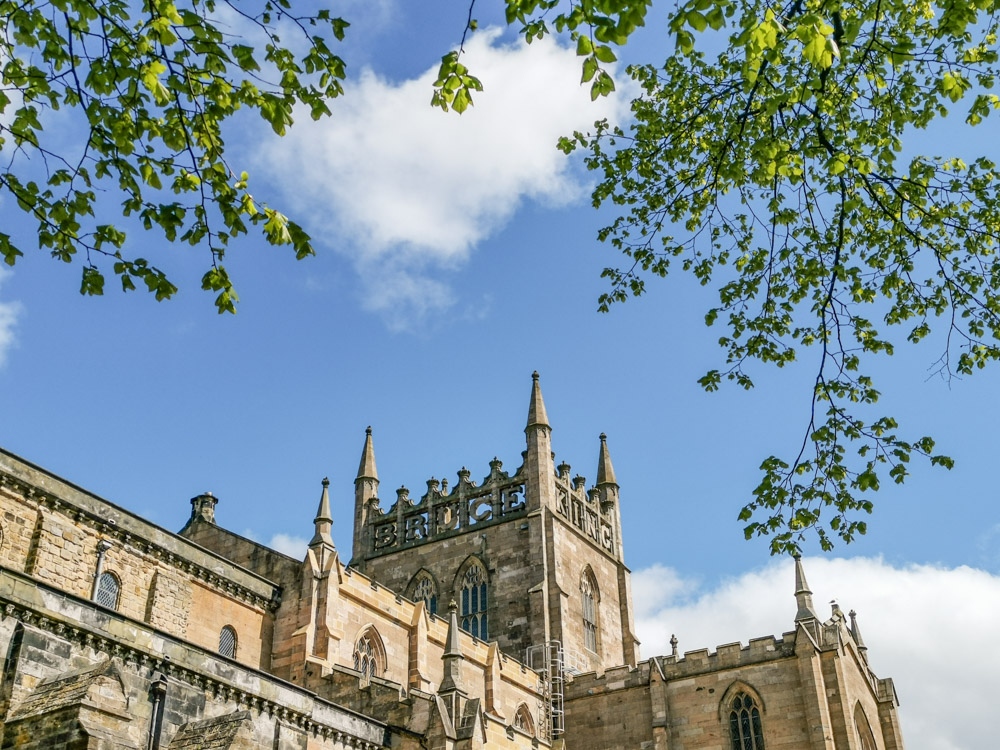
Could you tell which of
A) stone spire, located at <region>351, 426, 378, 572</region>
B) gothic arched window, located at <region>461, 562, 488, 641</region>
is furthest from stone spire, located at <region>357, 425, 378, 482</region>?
gothic arched window, located at <region>461, 562, 488, 641</region>

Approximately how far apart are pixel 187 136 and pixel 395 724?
19.1 meters

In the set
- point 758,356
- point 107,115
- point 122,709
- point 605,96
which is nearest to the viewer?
point 605,96

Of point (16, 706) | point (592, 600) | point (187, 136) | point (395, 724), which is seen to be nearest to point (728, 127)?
point (187, 136)

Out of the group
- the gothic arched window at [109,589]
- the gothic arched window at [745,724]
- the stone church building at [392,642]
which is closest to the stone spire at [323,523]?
the stone church building at [392,642]

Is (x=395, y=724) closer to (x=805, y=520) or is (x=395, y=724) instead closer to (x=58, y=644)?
(x=58, y=644)

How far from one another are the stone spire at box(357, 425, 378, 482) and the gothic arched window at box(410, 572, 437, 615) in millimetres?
6162

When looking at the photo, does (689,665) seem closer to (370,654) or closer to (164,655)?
(370,654)

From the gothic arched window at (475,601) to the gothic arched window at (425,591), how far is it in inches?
53.8

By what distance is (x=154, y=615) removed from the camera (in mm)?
25562

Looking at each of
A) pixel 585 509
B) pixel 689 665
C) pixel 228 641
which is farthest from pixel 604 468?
pixel 228 641

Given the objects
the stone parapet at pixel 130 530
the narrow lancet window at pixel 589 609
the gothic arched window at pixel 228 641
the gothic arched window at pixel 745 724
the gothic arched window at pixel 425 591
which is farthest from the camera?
the gothic arched window at pixel 425 591

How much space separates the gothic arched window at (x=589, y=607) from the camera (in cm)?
4106

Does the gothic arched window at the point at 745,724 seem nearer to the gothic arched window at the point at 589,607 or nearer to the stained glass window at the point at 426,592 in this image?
the gothic arched window at the point at 589,607

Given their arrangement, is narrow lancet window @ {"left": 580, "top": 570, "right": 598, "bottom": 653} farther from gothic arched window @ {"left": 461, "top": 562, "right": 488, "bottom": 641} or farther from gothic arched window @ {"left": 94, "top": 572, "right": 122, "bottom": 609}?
gothic arched window @ {"left": 94, "top": 572, "right": 122, "bottom": 609}
